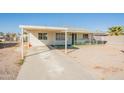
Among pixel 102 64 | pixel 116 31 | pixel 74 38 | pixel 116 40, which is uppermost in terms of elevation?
pixel 116 31

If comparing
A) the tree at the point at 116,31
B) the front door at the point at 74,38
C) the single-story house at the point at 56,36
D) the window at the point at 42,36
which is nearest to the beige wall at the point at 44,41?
the single-story house at the point at 56,36

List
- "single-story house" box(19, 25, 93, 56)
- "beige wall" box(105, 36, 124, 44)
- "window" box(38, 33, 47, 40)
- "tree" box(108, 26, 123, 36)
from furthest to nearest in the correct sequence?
"tree" box(108, 26, 123, 36) < "beige wall" box(105, 36, 124, 44) < "window" box(38, 33, 47, 40) < "single-story house" box(19, 25, 93, 56)

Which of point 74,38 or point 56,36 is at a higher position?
point 56,36

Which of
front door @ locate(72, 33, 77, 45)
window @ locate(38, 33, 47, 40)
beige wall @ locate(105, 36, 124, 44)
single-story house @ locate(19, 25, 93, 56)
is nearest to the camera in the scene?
single-story house @ locate(19, 25, 93, 56)

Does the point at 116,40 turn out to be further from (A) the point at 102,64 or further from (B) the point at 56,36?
(A) the point at 102,64

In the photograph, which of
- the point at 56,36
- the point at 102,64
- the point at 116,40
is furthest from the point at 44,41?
the point at 102,64

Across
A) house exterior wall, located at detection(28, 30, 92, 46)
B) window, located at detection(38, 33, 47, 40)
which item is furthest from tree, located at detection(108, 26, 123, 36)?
window, located at detection(38, 33, 47, 40)

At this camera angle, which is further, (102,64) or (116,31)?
(116,31)

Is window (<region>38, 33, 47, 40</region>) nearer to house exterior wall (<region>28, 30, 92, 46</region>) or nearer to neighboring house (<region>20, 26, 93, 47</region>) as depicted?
neighboring house (<region>20, 26, 93, 47</region>)

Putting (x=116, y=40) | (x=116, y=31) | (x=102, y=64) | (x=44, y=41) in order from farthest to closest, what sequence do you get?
1. (x=116, y=31)
2. (x=116, y=40)
3. (x=44, y=41)
4. (x=102, y=64)

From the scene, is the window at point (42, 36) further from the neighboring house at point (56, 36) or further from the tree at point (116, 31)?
the tree at point (116, 31)

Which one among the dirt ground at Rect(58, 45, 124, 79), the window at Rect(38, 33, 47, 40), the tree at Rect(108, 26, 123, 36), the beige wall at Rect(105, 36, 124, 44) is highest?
the tree at Rect(108, 26, 123, 36)
